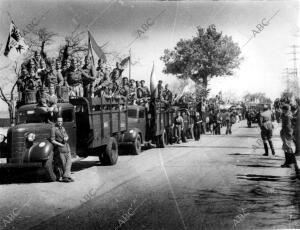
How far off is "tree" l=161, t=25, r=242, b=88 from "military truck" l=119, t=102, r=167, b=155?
7.22ft

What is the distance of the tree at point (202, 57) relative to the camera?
18303 millimetres

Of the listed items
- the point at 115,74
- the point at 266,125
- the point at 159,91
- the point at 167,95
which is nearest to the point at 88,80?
the point at 115,74

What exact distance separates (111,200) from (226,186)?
2.48m

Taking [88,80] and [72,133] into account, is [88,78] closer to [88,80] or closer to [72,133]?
[88,80]

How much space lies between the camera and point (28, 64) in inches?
514

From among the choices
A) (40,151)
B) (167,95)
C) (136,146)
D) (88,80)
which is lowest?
(136,146)

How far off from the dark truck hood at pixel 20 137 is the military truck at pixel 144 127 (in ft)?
16.6

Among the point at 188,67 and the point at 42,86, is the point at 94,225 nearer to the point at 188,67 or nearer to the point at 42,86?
the point at 42,86

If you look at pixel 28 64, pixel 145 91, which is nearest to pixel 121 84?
pixel 145 91

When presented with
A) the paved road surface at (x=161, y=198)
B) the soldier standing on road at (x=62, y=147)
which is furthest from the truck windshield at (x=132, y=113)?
the soldier standing on road at (x=62, y=147)

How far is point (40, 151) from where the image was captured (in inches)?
384

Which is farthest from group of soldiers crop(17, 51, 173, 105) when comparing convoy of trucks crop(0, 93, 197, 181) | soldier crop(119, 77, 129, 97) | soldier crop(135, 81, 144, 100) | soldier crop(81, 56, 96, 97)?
soldier crop(135, 81, 144, 100)

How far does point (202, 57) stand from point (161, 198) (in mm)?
12710

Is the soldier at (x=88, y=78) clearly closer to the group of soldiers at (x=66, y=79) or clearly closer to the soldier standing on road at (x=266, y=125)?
the group of soldiers at (x=66, y=79)
